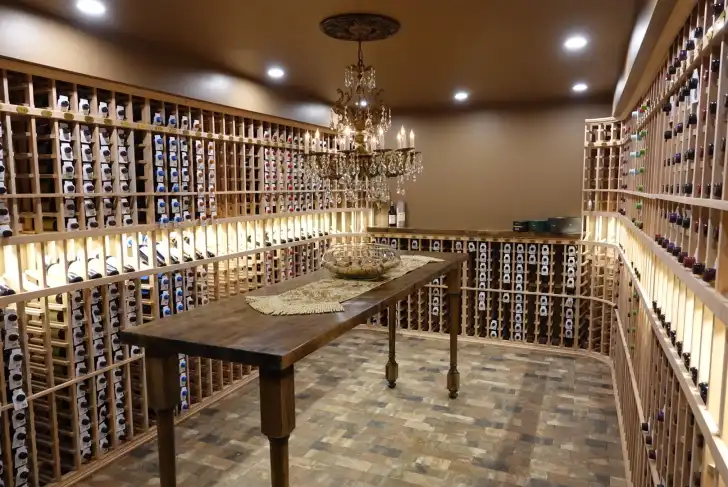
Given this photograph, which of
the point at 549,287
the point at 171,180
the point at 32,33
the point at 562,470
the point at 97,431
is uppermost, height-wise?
the point at 32,33

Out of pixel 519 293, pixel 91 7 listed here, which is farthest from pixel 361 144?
pixel 519 293

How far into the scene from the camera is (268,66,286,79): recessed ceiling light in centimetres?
396

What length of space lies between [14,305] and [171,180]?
4.10 ft

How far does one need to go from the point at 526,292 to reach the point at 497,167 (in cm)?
142

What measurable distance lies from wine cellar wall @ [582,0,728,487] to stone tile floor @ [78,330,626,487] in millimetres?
545

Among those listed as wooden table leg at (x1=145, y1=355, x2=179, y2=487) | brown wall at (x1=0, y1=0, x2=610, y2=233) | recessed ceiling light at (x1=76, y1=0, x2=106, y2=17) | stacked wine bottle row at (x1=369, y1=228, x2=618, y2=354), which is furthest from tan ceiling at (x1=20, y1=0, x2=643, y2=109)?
wooden table leg at (x1=145, y1=355, x2=179, y2=487)

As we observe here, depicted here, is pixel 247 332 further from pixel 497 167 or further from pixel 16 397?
pixel 497 167

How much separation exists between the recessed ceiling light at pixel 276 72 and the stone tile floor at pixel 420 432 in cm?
254

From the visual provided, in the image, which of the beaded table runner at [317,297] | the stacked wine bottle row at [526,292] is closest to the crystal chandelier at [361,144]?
the beaded table runner at [317,297]

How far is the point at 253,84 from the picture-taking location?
436 centimetres

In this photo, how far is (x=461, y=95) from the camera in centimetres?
508

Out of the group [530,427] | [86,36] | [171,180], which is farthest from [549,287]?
[86,36]

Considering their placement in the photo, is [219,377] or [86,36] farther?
[219,377]

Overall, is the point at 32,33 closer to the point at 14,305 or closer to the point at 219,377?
the point at 14,305
